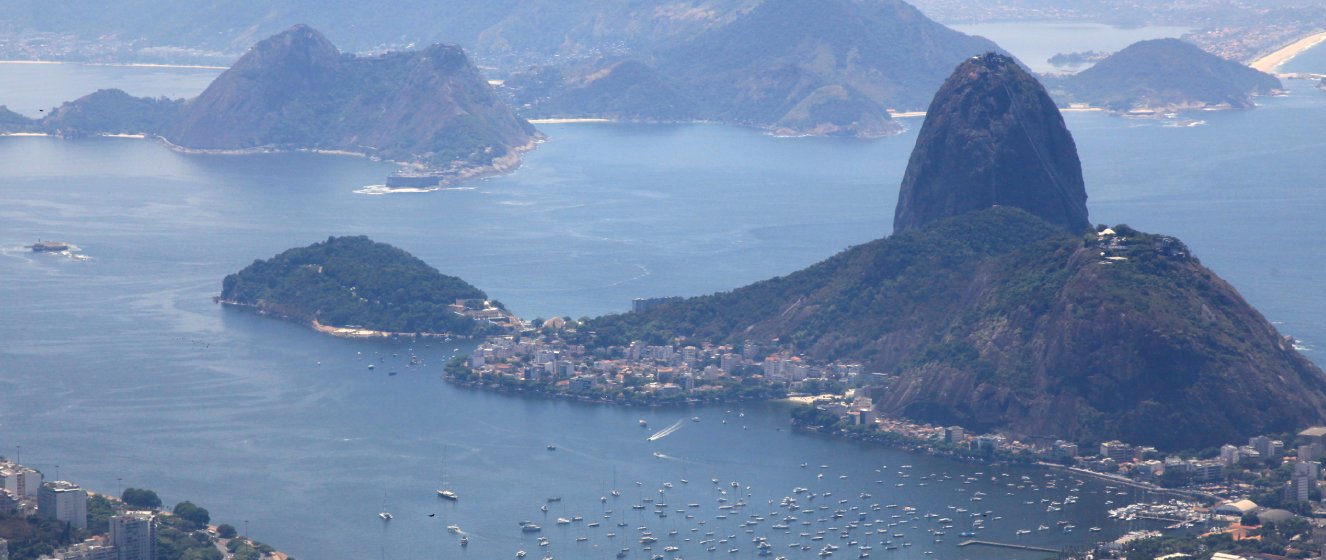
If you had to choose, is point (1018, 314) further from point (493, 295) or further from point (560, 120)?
point (560, 120)

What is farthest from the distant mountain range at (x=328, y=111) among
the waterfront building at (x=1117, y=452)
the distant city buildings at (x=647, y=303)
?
the waterfront building at (x=1117, y=452)

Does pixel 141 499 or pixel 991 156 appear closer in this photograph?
pixel 141 499

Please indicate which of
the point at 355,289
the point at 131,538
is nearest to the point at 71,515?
the point at 131,538

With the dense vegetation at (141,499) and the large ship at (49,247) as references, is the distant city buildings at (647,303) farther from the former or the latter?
the large ship at (49,247)

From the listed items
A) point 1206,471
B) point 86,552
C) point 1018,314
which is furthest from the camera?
point 1018,314

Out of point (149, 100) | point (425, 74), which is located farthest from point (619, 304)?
point (149, 100)

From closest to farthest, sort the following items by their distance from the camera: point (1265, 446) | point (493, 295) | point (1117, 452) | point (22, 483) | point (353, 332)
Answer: point (22, 483)
point (1265, 446)
point (1117, 452)
point (353, 332)
point (493, 295)

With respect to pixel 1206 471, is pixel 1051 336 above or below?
above
